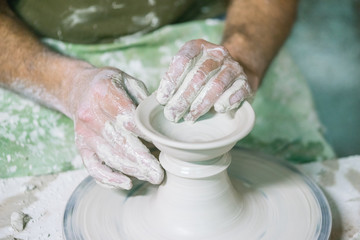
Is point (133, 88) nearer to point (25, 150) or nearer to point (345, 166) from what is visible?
point (25, 150)

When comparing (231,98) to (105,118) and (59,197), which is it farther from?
(59,197)

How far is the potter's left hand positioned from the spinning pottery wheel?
0.17 feet

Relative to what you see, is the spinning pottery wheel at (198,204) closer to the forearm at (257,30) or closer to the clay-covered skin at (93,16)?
the forearm at (257,30)

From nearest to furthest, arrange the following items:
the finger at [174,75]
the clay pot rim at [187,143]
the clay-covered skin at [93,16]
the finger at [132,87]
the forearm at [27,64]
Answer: the clay pot rim at [187,143] → the finger at [174,75] → the finger at [132,87] → the forearm at [27,64] → the clay-covered skin at [93,16]

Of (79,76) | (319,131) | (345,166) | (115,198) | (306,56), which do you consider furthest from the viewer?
(306,56)

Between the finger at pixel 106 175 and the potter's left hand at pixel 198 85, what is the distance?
233 mm

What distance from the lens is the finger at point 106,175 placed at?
1314 mm

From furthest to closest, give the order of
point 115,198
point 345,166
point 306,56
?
point 306,56, point 345,166, point 115,198

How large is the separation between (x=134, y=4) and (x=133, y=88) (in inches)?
25.8

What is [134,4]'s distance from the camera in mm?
1908

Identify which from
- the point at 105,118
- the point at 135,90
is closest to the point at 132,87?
the point at 135,90

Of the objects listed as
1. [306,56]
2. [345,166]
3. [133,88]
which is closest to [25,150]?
[133,88]

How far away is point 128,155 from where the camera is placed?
1.28 m

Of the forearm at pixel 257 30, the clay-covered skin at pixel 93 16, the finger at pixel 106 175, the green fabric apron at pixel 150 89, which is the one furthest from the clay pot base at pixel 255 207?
the clay-covered skin at pixel 93 16
